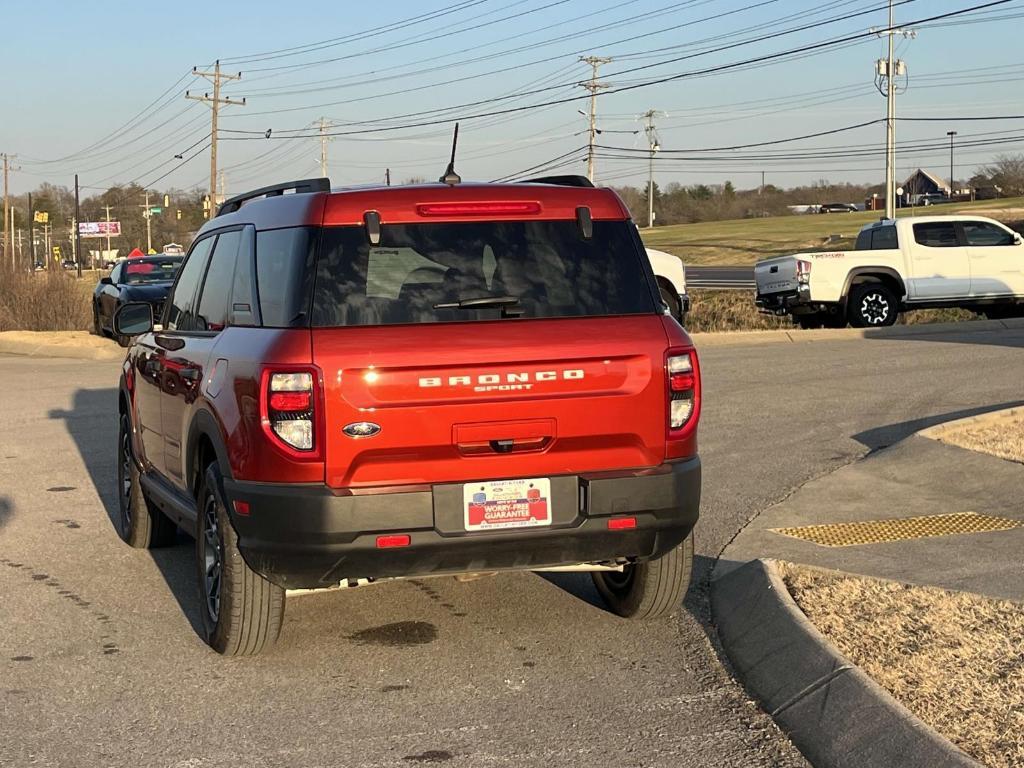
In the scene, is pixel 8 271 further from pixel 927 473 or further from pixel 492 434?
pixel 492 434

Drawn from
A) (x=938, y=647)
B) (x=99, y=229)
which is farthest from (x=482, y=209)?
(x=99, y=229)

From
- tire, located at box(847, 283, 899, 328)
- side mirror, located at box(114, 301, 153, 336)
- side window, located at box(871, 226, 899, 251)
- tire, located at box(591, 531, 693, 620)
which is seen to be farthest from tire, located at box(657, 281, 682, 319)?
tire, located at box(591, 531, 693, 620)

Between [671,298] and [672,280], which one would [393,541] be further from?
[672,280]

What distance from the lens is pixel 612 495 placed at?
220 inches

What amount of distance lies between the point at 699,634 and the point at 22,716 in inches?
114

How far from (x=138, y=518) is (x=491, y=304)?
11.6ft

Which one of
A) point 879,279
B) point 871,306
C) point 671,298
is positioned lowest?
point 871,306

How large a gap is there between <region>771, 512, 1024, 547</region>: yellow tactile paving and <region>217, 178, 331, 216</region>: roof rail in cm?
352

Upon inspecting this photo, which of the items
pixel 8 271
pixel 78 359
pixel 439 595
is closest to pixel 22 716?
pixel 439 595

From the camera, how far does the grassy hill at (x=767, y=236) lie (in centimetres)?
7262

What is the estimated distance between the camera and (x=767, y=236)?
8744 centimetres

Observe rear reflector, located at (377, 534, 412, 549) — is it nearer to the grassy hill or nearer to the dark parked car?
the dark parked car

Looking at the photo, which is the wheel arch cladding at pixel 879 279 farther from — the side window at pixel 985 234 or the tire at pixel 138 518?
the tire at pixel 138 518

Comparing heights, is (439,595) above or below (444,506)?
below
